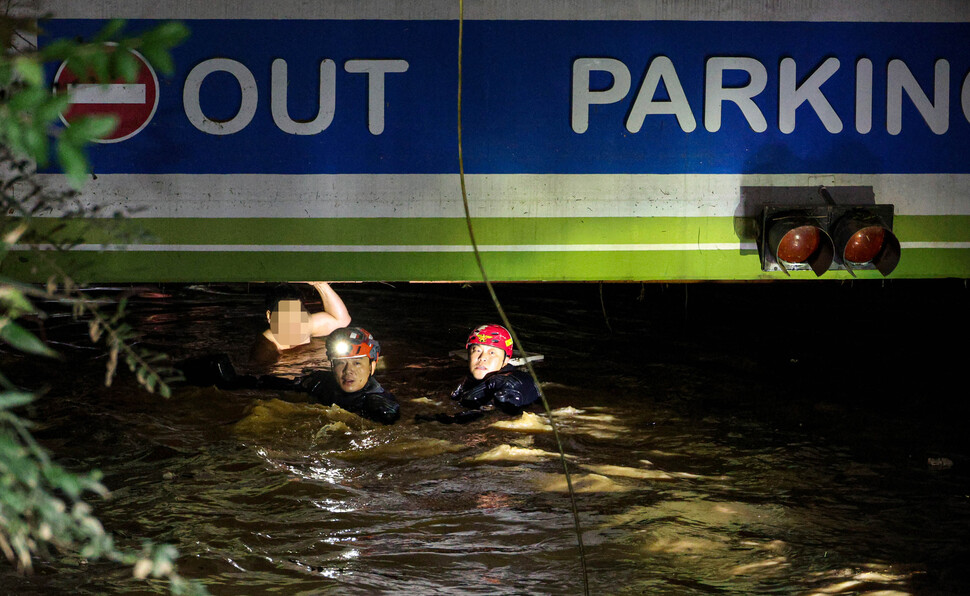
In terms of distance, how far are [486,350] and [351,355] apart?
143 centimetres

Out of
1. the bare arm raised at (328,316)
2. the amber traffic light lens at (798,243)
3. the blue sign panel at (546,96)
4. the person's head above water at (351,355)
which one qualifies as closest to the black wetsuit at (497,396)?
the person's head above water at (351,355)

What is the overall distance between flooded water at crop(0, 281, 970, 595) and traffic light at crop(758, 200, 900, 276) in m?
1.55

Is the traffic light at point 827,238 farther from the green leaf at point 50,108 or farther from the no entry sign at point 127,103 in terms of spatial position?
the green leaf at point 50,108

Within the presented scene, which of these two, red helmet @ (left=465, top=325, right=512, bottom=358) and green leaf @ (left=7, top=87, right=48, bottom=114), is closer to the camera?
green leaf @ (left=7, top=87, right=48, bottom=114)

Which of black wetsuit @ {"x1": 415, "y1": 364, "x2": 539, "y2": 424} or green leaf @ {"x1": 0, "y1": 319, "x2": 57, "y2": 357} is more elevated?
green leaf @ {"x1": 0, "y1": 319, "x2": 57, "y2": 357}

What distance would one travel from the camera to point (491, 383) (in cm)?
854

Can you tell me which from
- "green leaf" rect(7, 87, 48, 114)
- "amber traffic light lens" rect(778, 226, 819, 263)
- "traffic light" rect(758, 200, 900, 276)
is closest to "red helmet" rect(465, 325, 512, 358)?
"traffic light" rect(758, 200, 900, 276)

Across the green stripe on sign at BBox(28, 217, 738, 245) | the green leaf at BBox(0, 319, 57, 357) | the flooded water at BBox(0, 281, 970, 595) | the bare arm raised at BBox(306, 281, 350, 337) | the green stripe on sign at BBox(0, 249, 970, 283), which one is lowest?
the flooded water at BBox(0, 281, 970, 595)

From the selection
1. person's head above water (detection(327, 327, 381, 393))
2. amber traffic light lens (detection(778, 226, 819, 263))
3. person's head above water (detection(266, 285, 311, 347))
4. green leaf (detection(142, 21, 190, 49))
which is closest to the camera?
green leaf (detection(142, 21, 190, 49))

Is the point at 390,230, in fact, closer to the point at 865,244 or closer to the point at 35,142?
the point at 865,244

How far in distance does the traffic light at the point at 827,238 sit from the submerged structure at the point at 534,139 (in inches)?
0.7

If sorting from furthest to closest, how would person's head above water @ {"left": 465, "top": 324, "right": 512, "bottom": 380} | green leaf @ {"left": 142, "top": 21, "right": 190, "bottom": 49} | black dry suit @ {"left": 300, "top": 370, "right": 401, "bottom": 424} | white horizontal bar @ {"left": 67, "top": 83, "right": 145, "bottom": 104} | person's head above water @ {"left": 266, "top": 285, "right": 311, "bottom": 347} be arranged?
person's head above water @ {"left": 266, "top": 285, "right": 311, "bottom": 347}
person's head above water @ {"left": 465, "top": 324, "right": 512, "bottom": 380}
black dry suit @ {"left": 300, "top": 370, "right": 401, "bottom": 424}
white horizontal bar @ {"left": 67, "top": 83, "right": 145, "bottom": 104}
green leaf @ {"left": 142, "top": 21, "right": 190, "bottom": 49}

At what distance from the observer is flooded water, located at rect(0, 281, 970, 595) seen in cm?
487

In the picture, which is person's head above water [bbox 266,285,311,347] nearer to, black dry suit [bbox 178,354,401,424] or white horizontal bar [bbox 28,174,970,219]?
black dry suit [bbox 178,354,401,424]
